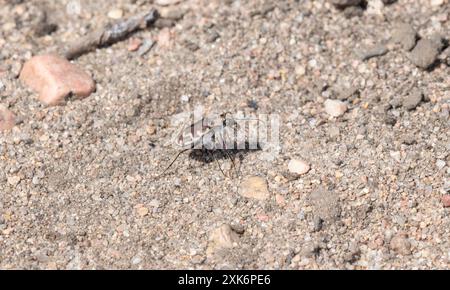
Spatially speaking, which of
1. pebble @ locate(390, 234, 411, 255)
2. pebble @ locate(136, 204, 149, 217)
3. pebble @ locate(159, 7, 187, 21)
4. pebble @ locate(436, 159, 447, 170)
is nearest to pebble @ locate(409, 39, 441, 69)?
pebble @ locate(436, 159, 447, 170)

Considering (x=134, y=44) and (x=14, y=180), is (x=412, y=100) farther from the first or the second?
(x=14, y=180)

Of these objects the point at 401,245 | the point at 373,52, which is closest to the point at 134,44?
the point at 373,52

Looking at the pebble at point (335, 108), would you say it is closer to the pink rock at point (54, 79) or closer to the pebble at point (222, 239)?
the pebble at point (222, 239)

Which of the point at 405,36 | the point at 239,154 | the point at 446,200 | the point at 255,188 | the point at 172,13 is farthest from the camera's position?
the point at 172,13

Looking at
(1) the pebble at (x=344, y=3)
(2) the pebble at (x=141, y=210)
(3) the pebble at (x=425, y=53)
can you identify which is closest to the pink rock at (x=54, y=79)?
(2) the pebble at (x=141, y=210)

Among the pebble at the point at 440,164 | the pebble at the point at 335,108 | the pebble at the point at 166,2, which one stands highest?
the pebble at the point at 166,2

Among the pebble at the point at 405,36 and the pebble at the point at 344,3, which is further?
the pebble at the point at 344,3
